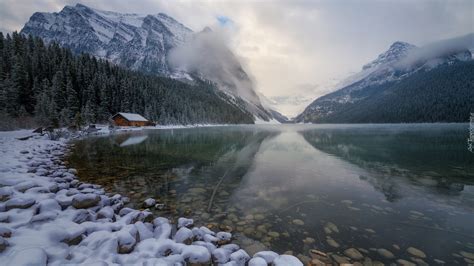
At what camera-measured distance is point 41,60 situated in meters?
71.0

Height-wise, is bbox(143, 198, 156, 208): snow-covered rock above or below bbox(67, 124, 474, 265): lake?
above

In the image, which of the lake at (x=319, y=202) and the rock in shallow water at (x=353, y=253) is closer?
the rock in shallow water at (x=353, y=253)

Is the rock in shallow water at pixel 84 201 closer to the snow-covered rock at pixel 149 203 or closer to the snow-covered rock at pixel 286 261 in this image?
the snow-covered rock at pixel 149 203

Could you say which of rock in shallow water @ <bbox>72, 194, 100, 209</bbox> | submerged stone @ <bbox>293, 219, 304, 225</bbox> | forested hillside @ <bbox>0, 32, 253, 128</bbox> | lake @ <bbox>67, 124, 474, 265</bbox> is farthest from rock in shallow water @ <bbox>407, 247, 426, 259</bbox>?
forested hillside @ <bbox>0, 32, 253, 128</bbox>

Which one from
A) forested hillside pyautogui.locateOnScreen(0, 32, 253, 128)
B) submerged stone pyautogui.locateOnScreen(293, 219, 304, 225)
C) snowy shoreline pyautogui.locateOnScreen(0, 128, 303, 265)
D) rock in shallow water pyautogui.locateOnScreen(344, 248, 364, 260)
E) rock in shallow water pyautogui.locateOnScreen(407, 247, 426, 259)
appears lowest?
rock in shallow water pyautogui.locateOnScreen(407, 247, 426, 259)

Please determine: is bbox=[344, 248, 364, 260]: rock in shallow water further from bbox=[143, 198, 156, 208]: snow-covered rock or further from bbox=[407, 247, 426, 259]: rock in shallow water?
bbox=[143, 198, 156, 208]: snow-covered rock

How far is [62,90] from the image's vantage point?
66.4m

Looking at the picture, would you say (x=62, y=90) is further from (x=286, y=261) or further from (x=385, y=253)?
(x=385, y=253)

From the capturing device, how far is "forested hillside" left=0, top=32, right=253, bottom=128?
171 ft

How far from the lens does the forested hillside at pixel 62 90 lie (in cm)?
5212

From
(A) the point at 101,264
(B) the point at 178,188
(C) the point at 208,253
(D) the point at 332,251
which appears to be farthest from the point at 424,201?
(A) the point at 101,264

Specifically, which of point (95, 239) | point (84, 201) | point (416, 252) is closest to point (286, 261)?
point (416, 252)

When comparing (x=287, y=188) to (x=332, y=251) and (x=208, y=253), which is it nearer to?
(x=332, y=251)

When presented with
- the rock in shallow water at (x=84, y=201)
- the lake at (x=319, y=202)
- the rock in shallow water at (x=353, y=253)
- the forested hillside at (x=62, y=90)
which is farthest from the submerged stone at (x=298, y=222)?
the forested hillside at (x=62, y=90)
